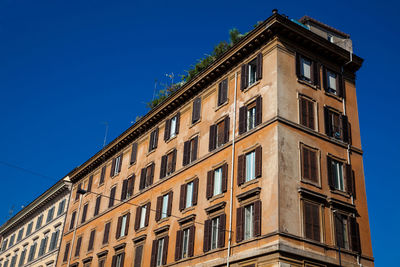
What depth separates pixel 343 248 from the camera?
23547mm

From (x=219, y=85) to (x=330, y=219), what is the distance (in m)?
11.8

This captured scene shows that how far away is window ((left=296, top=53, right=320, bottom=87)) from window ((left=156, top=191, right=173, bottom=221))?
1178cm

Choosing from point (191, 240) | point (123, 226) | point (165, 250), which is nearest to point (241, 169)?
point (191, 240)

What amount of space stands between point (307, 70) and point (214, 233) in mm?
11183

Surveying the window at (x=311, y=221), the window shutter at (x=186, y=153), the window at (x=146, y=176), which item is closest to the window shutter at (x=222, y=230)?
the window at (x=311, y=221)

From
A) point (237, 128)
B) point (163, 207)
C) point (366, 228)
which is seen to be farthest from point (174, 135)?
point (366, 228)

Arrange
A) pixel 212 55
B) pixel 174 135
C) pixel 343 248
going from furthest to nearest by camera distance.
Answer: pixel 212 55, pixel 174 135, pixel 343 248

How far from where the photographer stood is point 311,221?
75.4 feet

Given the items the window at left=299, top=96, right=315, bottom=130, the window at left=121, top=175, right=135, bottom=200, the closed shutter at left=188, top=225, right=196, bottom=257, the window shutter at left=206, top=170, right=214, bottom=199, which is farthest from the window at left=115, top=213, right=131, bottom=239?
the window at left=299, top=96, right=315, bottom=130

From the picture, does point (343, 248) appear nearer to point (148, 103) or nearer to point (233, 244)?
point (233, 244)

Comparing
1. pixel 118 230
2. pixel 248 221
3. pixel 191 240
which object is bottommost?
pixel 191 240

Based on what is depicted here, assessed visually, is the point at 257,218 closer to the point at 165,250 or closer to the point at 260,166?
the point at 260,166

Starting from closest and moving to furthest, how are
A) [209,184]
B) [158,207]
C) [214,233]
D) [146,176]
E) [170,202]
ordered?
[214,233] → [209,184] → [170,202] → [158,207] → [146,176]

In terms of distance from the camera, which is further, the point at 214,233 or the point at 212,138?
the point at 212,138
